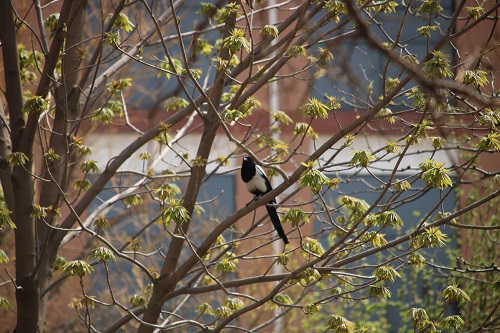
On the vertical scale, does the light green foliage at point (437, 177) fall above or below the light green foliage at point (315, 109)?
below

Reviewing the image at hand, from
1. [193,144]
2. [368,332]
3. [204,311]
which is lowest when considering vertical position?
[368,332]

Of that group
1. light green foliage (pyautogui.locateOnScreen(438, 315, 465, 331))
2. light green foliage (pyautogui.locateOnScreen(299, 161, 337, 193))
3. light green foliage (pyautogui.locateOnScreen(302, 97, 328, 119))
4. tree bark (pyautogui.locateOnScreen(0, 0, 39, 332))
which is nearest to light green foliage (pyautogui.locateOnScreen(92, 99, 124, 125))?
tree bark (pyautogui.locateOnScreen(0, 0, 39, 332))

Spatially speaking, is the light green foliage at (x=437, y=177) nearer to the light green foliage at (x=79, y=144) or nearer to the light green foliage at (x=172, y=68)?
the light green foliage at (x=172, y=68)

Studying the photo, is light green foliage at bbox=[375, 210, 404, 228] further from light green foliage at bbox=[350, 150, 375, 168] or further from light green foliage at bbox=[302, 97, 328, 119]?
light green foliage at bbox=[302, 97, 328, 119]

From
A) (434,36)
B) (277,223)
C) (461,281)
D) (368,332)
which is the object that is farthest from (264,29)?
(434,36)

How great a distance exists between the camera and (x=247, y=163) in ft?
16.9

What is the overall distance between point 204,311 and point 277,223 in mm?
753

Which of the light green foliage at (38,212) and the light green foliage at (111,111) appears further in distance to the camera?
the light green foliage at (111,111)

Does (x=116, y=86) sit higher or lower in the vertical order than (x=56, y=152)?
higher

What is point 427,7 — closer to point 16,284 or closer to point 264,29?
point 264,29

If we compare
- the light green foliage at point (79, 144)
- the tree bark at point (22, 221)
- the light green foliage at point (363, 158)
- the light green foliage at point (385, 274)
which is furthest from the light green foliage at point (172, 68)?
the light green foliage at point (385, 274)

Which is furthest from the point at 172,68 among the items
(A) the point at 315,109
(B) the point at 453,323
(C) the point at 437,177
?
(B) the point at 453,323

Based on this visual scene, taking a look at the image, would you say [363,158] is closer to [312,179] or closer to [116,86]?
[312,179]

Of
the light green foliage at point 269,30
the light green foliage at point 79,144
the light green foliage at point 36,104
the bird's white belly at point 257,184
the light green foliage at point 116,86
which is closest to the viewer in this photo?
Result: the light green foliage at point 36,104
